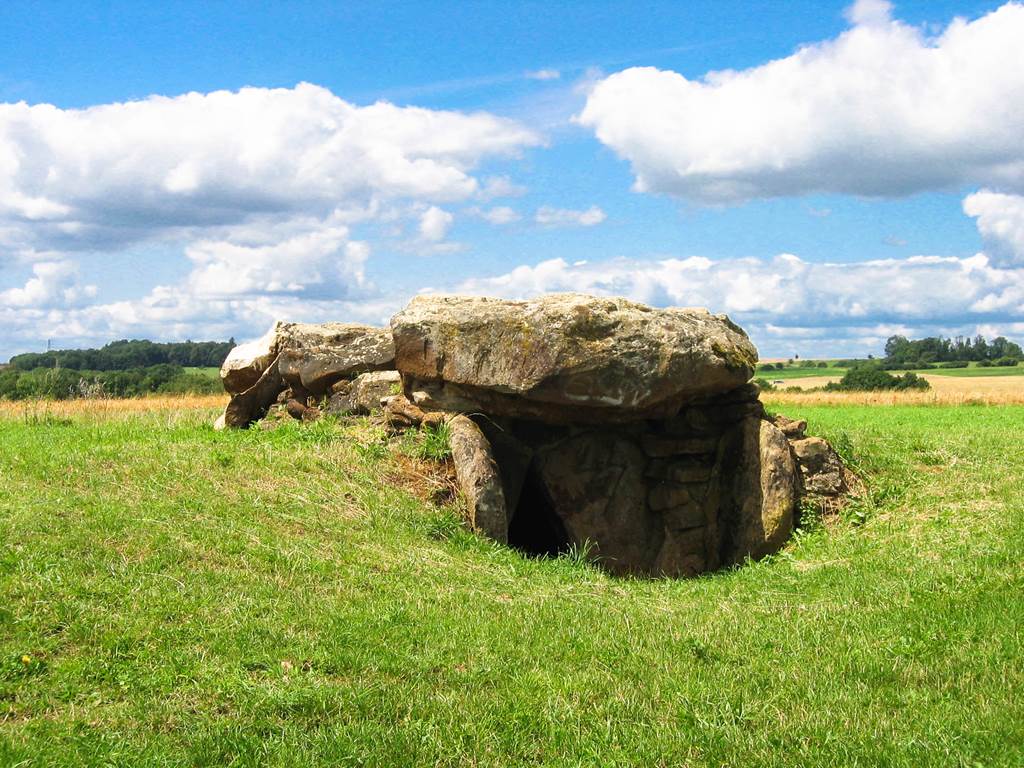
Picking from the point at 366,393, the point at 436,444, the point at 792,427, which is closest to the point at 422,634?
the point at 436,444

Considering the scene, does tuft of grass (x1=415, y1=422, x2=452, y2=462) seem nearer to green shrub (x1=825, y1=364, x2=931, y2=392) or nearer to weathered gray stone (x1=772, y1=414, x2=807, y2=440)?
weathered gray stone (x1=772, y1=414, x2=807, y2=440)

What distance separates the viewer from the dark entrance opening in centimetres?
1458

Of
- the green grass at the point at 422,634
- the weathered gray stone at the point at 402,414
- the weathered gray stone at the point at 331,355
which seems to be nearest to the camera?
the green grass at the point at 422,634

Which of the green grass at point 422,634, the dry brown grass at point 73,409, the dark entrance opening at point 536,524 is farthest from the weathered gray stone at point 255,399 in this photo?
the dark entrance opening at point 536,524

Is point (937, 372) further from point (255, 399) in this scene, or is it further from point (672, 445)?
point (255, 399)

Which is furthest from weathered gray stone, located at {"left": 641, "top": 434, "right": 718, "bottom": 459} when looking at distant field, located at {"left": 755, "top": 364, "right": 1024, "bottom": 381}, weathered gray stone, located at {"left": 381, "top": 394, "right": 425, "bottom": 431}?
distant field, located at {"left": 755, "top": 364, "right": 1024, "bottom": 381}

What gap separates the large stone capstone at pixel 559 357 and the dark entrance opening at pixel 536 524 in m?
1.39

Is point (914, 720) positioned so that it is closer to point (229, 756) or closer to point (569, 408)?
point (229, 756)

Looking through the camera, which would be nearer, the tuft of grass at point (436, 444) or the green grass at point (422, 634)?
the green grass at point (422, 634)

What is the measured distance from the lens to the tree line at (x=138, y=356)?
60.6 metres

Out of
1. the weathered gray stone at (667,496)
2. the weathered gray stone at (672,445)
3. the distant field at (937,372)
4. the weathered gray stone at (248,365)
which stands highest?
the weathered gray stone at (248,365)

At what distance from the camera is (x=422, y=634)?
27.2ft

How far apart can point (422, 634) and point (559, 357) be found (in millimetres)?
5217

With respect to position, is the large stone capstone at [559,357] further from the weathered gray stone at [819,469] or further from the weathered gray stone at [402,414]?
the weathered gray stone at [819,469]
